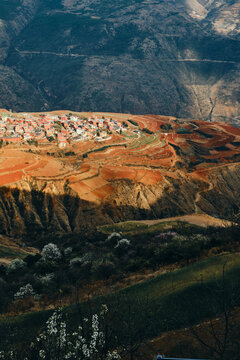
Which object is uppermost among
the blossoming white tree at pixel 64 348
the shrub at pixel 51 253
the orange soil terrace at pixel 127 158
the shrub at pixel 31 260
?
the blossoming white tree at pixel 64 348

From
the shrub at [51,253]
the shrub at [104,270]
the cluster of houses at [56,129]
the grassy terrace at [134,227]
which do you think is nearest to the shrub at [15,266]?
the shrub at [51,253]

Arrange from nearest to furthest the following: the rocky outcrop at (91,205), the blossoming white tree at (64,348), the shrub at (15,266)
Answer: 1. the blossoming white tree at (64,348)
2. the shrub at (15,266)
3. the rocky outcrop at (91,205)

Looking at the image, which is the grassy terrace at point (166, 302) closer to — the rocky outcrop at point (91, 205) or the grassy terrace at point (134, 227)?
the grassy terrace at point (134, 227)

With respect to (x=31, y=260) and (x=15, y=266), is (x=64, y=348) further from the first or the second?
(x=31, y=260)

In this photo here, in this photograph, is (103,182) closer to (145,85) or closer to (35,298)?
(35,298)

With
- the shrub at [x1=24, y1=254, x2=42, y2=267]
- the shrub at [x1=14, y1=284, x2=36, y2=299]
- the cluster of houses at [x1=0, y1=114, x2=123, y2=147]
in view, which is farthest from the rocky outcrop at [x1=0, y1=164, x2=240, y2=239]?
the shrub at [x1=14, y1=284, x2=36, y2=299]

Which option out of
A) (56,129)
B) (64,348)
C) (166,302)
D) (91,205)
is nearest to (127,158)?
(91,205)

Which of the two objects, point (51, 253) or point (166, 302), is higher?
point (166, 302)
